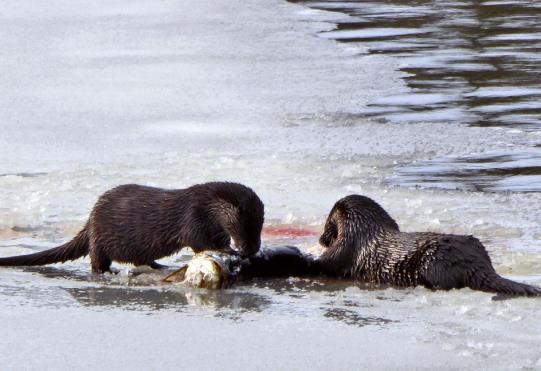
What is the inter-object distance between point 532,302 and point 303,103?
204 inches

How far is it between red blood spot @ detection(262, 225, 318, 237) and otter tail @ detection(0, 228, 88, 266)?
0.88 meters

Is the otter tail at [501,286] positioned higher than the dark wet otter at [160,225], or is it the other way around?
the dark wet otter at [160,225]

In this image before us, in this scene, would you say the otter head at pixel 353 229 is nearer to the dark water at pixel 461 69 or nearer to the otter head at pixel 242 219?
the otter head at pixel 242 219

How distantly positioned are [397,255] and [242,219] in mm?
632

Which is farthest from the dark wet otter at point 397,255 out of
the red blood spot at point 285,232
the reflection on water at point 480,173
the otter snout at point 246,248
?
the reflection on water at point 480,173

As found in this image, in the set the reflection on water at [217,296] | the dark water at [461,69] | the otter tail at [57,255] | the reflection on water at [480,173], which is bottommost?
the reflection on water at [217,296]

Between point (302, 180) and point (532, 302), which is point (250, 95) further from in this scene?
point (532, 302)

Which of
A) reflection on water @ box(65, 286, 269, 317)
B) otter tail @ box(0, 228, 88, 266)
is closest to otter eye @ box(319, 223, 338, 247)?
reflection on water @ box(65, 286, 269, 317)

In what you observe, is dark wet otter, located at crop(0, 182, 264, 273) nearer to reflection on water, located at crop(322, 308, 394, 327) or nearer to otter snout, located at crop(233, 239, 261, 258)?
otter snout, located at crop(233, 239, 261, 258)

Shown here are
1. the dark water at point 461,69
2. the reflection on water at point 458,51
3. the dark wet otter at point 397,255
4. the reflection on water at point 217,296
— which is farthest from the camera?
the reflection on water at point 458,51

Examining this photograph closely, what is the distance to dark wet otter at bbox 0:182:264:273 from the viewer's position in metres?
5.51

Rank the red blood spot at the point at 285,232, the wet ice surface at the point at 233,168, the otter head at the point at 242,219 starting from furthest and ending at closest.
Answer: the red blood spot at the point at 285,232
the otter head at the point at 242,219
the wet ice surface at the point at 233,168

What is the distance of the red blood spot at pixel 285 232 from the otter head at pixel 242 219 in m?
0.72

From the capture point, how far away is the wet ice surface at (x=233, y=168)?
445 cm
